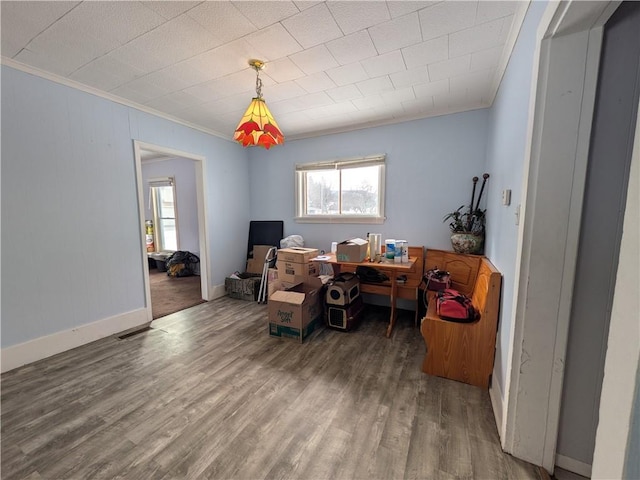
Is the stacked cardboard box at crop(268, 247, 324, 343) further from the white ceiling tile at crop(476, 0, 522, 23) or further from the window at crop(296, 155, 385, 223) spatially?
the white ceiling tile at crop(476, 0, 522, 23)

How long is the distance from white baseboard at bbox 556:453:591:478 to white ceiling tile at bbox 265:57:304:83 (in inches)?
120

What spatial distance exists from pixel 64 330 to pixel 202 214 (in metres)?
1.93

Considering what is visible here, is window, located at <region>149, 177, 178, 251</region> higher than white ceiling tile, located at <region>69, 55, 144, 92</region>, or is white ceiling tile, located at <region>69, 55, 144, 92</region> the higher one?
white ceiling tile, located at <region>69, 55, 144, 92</region>

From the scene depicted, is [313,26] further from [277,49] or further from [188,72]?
[188,72]

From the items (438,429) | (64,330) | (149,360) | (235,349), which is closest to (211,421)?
(235,349)

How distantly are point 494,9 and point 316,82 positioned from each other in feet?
4.53

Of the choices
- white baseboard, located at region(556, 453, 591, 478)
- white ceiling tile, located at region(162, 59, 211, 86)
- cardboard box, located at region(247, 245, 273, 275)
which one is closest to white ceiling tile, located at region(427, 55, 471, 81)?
white ceiling tile, located at region(162, 59, 211, 86)

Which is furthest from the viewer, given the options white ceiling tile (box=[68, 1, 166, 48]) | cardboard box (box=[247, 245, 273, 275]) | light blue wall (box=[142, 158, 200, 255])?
light blue wall (box=[142, 158, 200, 255])

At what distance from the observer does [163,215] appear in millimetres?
6082

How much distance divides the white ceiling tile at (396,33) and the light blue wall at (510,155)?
62cm

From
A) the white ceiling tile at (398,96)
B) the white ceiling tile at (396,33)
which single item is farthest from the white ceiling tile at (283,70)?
the white ceiling tile at (398,96)

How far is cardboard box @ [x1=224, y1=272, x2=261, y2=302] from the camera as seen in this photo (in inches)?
151

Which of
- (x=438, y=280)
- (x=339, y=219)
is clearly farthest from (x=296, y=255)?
(x=438, y=280)

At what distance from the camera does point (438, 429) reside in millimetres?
1557
